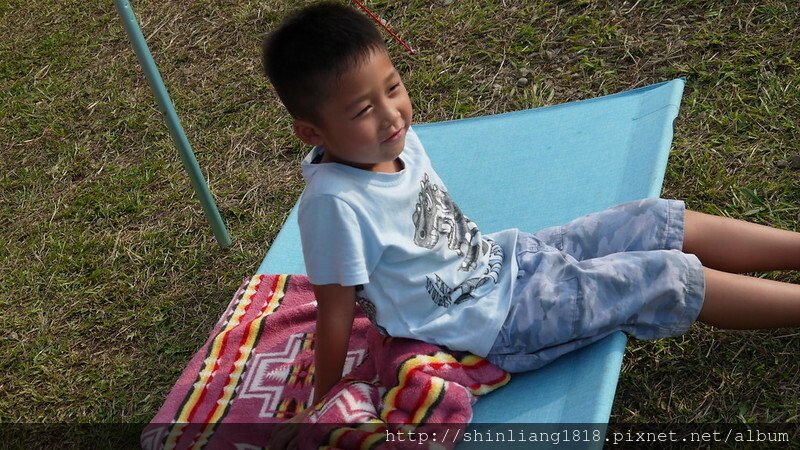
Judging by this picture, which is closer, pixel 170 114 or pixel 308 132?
pixel 308 132

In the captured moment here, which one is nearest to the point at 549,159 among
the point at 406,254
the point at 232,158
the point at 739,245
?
the point at 739,245

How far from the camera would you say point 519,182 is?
2.26 meters

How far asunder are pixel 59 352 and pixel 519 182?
1298 millimetres

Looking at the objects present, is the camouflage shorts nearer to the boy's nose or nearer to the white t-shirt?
the white t-shirt

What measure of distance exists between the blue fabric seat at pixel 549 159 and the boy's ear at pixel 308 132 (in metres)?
0.65

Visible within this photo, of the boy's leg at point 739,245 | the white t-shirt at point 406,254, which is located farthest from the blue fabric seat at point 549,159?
the white t-shirt at point 406,254

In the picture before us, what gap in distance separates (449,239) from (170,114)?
992mm

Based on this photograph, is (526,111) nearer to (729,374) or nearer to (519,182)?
(519,182)

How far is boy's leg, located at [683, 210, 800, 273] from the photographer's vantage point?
71.3 inches

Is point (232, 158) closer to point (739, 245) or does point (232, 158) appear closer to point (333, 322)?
point (333, 322)

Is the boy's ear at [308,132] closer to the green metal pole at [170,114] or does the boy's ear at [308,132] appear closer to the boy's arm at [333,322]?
the boy's arm at [333,322]

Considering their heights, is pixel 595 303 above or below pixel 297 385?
above

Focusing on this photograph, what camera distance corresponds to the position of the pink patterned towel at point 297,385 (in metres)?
1.58

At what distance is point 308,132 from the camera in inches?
63.3
